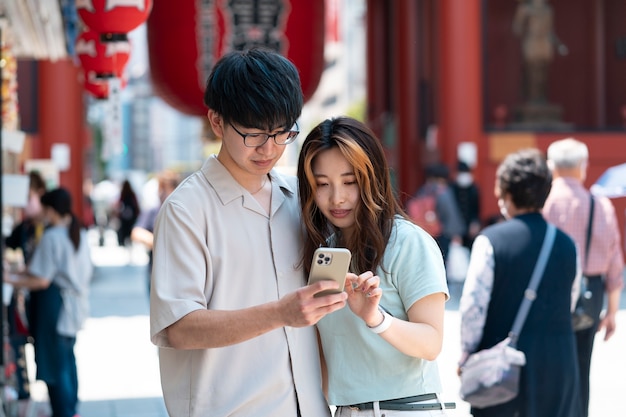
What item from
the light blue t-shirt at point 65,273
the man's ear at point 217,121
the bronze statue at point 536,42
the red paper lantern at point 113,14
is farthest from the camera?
the bronze statue at point 536,42

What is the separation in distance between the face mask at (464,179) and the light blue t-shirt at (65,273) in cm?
911

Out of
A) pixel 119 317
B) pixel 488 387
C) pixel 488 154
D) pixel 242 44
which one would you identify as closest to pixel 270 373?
pixel 488 387

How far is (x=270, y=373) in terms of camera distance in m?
2.72

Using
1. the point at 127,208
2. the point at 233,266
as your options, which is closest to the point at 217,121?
the point at 233,266

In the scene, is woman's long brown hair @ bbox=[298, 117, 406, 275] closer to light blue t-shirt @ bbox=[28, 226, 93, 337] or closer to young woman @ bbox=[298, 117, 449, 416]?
young woman @ bbox=[298, 117, 449, 416]

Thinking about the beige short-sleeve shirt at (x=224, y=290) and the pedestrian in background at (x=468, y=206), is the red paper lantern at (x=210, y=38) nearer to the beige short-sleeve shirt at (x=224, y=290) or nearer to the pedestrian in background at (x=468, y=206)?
the pedestrian in background at (x=468, y=206)

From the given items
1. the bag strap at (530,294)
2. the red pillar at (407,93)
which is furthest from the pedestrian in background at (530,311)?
the red pillar at (407,93)

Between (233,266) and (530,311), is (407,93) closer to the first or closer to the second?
(530,311)

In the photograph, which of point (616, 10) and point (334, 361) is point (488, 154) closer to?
point (616, 10)

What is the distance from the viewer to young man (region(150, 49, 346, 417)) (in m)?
2.64

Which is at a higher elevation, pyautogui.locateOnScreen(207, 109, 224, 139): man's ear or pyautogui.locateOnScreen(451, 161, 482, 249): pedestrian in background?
pyautogui.locateOnScreen(207, 109, 224, 139): man's ear

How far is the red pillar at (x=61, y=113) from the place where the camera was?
1703cm

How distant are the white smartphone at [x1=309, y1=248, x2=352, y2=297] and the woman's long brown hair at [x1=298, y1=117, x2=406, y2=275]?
1.49ft

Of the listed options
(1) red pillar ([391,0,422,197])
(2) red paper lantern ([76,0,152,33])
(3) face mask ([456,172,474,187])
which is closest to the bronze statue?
(1) red pillar ([391,0,422,197])
